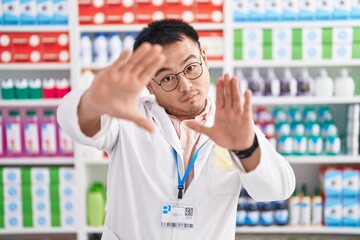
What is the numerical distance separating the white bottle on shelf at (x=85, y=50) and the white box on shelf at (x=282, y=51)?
1.33m

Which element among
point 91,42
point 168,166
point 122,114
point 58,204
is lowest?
point 58,204

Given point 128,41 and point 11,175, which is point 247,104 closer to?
point 128,41

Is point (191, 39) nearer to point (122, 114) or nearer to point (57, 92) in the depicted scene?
point (122, 114)

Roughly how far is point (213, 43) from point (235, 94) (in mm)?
2280

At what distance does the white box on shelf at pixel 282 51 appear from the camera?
3402 millimetres

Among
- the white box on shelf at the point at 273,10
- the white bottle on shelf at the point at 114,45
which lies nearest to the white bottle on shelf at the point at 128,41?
the white bottle on shelf at the point at 114,45

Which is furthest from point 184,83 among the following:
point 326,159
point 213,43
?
point 326,159

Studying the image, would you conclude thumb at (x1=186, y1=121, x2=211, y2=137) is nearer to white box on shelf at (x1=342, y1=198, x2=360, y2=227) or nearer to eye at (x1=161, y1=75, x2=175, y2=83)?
eye at (x1=161, y1=75, x2=175, y2=83)

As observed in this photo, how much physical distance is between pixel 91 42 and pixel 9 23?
598mm

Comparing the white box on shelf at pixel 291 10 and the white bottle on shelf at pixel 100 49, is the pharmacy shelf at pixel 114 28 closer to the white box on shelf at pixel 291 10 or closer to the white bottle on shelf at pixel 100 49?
the white bottle on shelf at pixel 100 49

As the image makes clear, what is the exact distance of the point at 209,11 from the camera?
337cm

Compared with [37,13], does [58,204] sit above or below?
below

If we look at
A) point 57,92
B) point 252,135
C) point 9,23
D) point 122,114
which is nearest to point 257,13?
point 57,92

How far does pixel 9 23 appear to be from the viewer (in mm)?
3438
